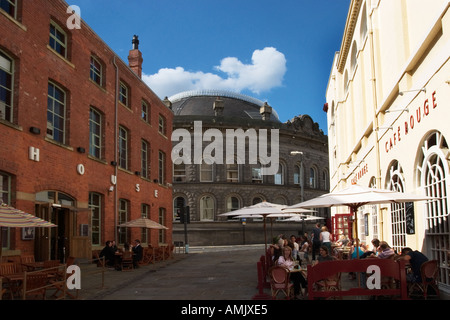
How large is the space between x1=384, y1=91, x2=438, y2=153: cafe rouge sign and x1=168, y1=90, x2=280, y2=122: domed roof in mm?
38264

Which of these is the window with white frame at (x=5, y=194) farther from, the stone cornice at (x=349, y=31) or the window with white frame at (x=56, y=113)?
the stone cornice at (x=349, y=31)

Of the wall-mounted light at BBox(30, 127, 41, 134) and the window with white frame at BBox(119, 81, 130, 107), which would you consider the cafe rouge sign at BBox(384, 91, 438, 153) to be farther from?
the window with white frame at BBox(119, 81, 130, 107)

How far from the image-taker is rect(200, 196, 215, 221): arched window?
49125mm

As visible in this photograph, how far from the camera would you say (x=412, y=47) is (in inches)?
500

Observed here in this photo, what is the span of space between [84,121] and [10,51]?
5.35 metres

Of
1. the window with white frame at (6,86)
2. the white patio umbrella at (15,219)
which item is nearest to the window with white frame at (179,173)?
the window with white frame at (6,86)

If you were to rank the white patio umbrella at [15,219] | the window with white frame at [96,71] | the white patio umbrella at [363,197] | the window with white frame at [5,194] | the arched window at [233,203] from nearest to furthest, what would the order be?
the white patio umbrella at [15,219], the white patio umbrella at [363,197], the window with white frame at [5,194], the window with white frame at [96,71], the arched window at [233,203]

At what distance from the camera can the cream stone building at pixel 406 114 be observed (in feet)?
34.6

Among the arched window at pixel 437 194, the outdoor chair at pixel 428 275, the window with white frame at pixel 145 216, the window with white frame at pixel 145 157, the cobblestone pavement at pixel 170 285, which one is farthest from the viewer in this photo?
the window with white frame at pixel 145 157

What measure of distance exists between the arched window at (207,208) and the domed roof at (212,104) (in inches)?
359

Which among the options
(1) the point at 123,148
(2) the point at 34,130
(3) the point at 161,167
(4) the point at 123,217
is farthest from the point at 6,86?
(3) the point at 161,167

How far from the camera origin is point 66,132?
18453mm
